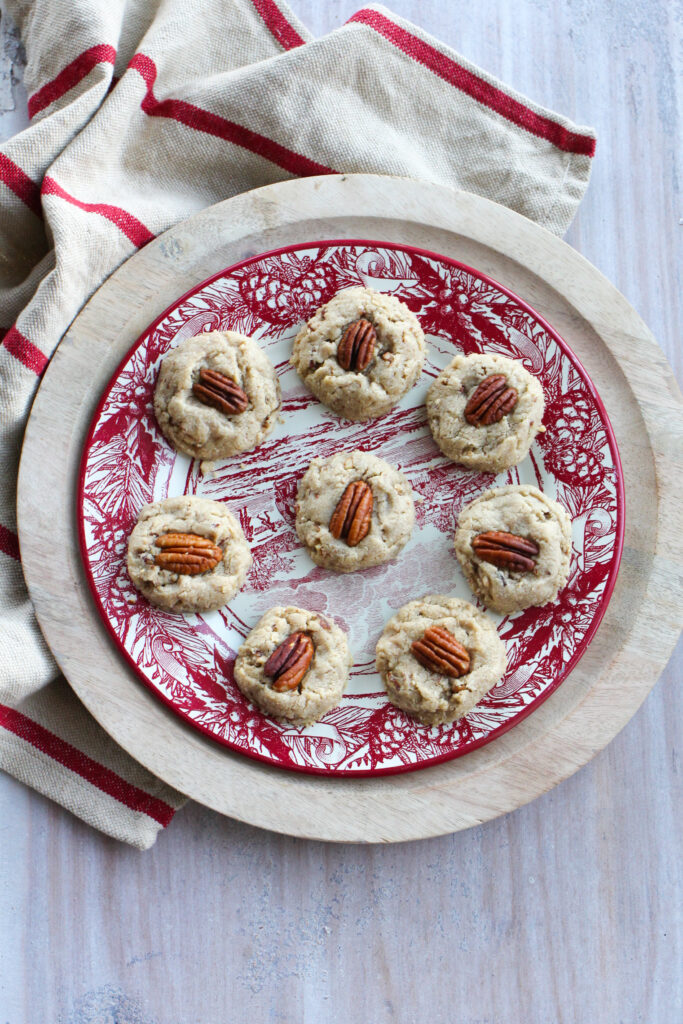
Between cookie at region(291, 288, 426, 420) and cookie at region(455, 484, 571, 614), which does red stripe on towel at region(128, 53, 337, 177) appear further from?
cookie at region(455, 484, 571, 614)

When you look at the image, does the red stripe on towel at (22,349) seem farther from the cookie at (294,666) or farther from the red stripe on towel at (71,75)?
the cookie at (294,666)

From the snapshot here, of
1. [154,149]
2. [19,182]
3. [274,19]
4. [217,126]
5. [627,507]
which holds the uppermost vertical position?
[274,19]

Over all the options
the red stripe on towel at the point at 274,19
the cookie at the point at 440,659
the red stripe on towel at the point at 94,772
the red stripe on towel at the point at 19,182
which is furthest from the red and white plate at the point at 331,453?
the red stripe on towel at the point at 274,19

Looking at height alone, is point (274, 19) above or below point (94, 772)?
above

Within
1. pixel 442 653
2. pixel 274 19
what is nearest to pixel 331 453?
pixel 442 653

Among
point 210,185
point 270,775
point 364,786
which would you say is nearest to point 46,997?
point 270,775

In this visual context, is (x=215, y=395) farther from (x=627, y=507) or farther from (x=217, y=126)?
(x=627, y=507)

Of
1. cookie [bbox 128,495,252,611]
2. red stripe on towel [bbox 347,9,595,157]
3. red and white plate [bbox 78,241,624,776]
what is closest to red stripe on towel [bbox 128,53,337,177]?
red and white plate [bbox 78,241,624,776]
